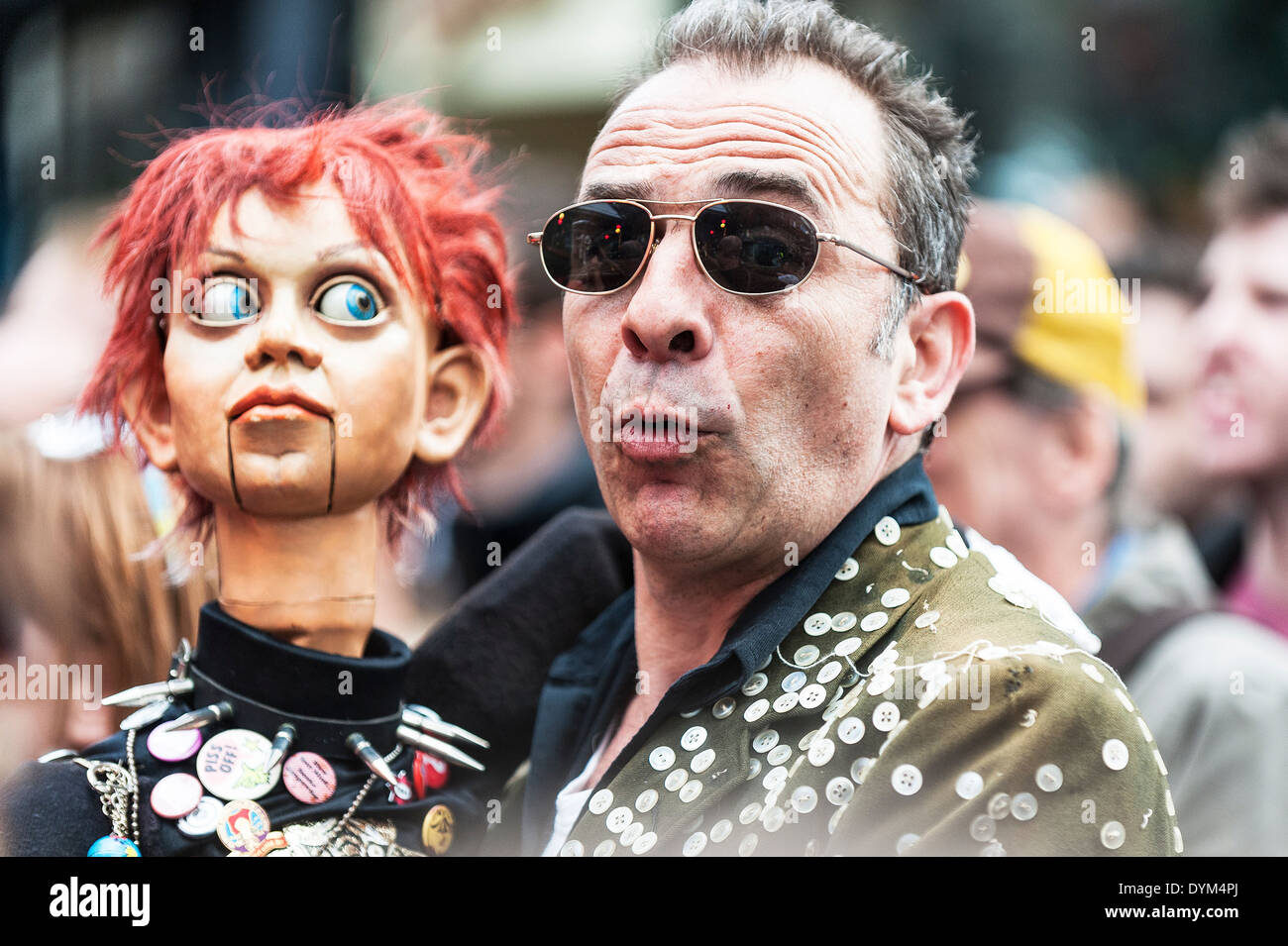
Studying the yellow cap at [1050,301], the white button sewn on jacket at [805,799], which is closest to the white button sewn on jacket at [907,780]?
the white button sewn on jacket at [805,799]

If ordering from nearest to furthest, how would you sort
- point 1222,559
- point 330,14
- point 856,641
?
1. point 856,641
2. point 330,14
3. point 1222,559

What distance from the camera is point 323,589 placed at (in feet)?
7.03

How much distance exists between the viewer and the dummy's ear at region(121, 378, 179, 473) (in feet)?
7.11

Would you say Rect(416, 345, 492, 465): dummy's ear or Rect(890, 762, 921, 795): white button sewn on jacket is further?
Rect(416, 345, 492, 465): dummy's ear

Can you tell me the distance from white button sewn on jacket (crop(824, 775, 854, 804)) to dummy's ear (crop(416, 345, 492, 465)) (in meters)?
0.89

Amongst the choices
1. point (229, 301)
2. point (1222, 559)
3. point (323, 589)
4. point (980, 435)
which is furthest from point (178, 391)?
point (1222, 559)

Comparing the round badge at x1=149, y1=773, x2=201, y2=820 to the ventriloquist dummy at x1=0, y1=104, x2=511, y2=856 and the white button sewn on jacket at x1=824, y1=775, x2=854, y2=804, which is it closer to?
the ventriloquist dummy at x1=0, y1=104, x2=511, y2=856

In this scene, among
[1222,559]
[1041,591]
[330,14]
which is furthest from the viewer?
[1222,559]

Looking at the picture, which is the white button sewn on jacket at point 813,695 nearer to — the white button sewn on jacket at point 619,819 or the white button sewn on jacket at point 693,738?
the white button sewn on jacket at point 693,738

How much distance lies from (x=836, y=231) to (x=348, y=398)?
0.82 metres

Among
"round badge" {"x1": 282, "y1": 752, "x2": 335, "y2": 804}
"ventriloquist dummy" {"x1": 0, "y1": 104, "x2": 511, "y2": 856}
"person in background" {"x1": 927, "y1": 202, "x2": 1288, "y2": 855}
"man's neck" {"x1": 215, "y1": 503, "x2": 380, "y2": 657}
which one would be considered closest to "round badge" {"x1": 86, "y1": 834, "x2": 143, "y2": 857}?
"ventriloquist dummy" {"x1": 0, "y1": 104, "x2": 511, "y2": 856}

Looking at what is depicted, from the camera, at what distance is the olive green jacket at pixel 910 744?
1737 millimetres

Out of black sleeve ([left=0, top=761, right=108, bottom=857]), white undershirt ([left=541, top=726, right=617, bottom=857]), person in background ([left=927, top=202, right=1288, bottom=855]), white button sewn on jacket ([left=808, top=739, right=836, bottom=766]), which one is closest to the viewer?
white button sewn on jacket ([left=808, top=739, right=836, bottom=766])

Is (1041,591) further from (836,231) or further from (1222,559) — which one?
(1222,559)
